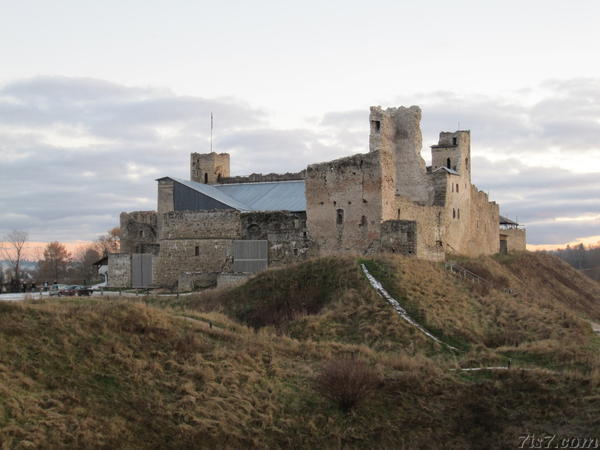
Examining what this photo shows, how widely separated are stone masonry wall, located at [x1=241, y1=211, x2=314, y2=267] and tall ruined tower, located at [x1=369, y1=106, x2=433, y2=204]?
817 cm

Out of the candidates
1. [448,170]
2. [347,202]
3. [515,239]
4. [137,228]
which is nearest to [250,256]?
[347,202]

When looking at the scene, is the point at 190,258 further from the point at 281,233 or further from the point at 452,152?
the point at 452,152

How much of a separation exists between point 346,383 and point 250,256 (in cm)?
2193

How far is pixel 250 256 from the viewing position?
4156 centimetres

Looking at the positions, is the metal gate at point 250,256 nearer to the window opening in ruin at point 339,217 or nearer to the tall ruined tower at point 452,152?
the window opening in ruin at point 339,217

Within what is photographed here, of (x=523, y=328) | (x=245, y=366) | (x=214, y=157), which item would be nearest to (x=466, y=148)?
(x=214, y=157)

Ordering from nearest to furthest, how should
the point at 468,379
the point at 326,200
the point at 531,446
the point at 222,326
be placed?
the point at 531,446
the point at 468,379
the point at 222,326
the point at 326,200

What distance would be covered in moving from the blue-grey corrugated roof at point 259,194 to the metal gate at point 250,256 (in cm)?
415

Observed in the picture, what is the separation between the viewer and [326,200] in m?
39.1

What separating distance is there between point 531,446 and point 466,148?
33.7 m

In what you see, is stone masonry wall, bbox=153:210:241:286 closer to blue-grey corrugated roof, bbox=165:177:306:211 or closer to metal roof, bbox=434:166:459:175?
blue-grey corrugated roof, bbox=165:177:306:211

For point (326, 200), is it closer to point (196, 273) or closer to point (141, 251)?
point (196, 273)

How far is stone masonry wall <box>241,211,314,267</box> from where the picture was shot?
40.1 m

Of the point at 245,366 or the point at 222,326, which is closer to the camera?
the point at 245,366
